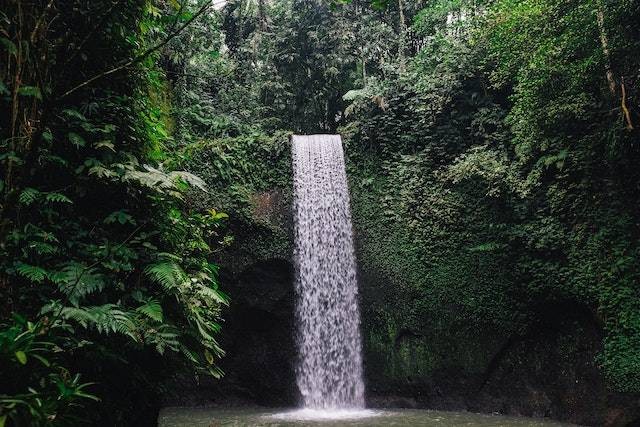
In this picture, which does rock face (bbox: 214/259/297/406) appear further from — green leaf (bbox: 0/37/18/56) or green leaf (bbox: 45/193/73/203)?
green leaf (bbox: 0/37/18/56)

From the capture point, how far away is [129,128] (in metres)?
3.95

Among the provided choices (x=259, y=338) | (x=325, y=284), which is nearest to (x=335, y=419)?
(x=259, y=338)

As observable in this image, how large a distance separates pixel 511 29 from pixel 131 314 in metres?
7.99

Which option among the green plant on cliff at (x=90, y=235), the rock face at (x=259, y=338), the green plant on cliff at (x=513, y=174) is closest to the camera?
the green plant on cliff at (x=90, y=235)

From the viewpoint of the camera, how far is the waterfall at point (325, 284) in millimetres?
9297

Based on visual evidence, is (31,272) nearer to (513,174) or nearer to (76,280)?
(76,280)

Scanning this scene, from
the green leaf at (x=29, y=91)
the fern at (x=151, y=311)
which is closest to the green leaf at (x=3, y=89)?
the green leaf at (x=29, y=91)

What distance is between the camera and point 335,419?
754cm

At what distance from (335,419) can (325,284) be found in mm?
2967

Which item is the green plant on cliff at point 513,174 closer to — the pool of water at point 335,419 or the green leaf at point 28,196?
the pool of water at point 335,419

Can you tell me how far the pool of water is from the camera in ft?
23.5

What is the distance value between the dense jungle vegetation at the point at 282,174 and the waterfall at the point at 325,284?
484 mm

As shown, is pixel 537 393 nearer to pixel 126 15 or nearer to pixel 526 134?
pixel 526 134

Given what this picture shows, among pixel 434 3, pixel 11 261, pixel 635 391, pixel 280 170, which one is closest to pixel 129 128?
pixel 11 261
